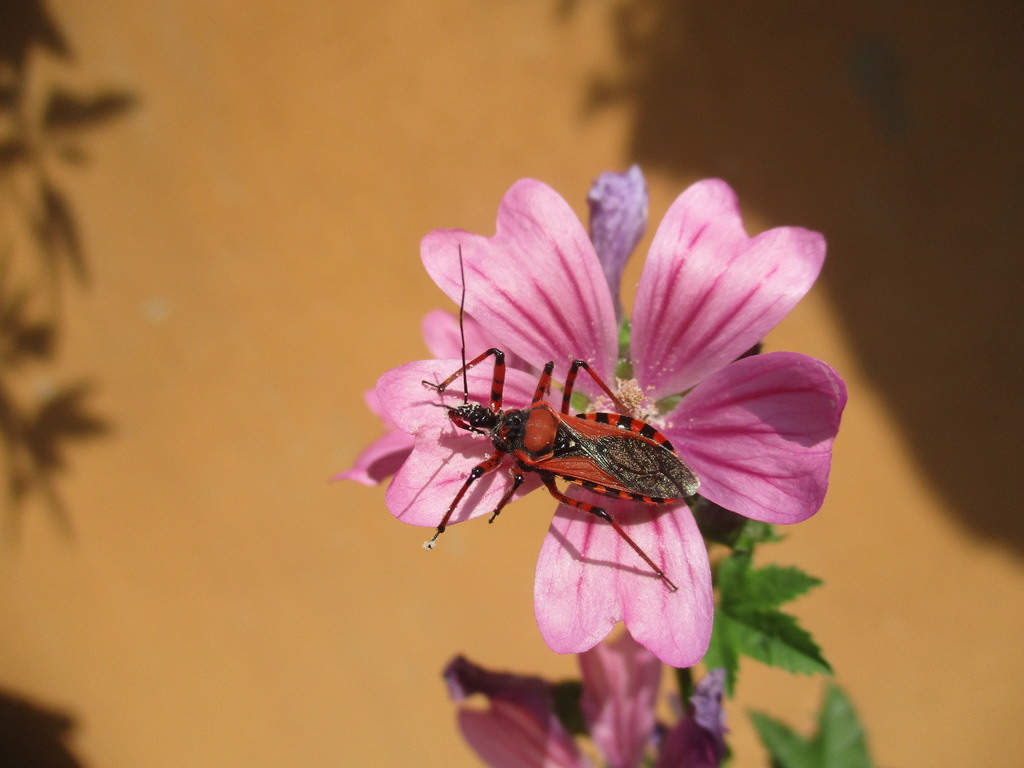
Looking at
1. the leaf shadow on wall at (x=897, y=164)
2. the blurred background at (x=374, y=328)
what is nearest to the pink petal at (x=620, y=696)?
the blurred background at (x=374, y=328)

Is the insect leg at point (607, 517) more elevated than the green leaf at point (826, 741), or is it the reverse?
the insect leg at point (607, 517)

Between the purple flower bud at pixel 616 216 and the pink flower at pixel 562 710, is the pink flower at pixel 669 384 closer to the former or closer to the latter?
the purple flower bud at pixel 616 216

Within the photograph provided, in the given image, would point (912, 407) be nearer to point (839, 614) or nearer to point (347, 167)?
point (839, 614)

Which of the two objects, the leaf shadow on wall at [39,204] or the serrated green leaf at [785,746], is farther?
the leaf shadow on wall at [39,204]

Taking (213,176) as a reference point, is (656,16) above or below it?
above

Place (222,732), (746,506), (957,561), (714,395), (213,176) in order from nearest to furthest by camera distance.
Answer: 1. (746,506)
2. (714,395)
3. (957,561)
4. (222,732)
5. (213,176)

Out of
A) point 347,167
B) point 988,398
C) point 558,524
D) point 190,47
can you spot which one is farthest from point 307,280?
point 988,398
